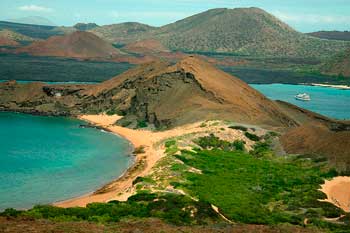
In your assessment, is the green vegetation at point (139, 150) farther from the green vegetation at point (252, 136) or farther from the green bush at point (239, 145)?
the green vegetation at point (252, 136)

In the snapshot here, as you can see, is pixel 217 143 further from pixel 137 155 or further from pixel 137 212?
pixel 137 212

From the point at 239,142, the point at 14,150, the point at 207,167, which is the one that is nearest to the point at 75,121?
the point at 14,150

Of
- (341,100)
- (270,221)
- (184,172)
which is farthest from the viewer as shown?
(341,100)

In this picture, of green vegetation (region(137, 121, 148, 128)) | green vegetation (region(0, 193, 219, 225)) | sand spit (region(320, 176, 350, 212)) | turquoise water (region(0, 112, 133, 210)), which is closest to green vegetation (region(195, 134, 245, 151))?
turquoise water (region(0, 112, 133, 210))

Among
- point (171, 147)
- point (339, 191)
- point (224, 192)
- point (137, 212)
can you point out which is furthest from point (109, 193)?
point (339, 191)

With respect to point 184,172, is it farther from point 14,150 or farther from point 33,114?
point 33,114

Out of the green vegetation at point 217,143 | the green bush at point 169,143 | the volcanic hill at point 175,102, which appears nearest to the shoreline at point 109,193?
the green bush at point 169,143

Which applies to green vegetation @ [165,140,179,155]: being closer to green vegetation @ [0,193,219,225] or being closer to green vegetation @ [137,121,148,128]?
green vegetation @ [137,121,148,128]
